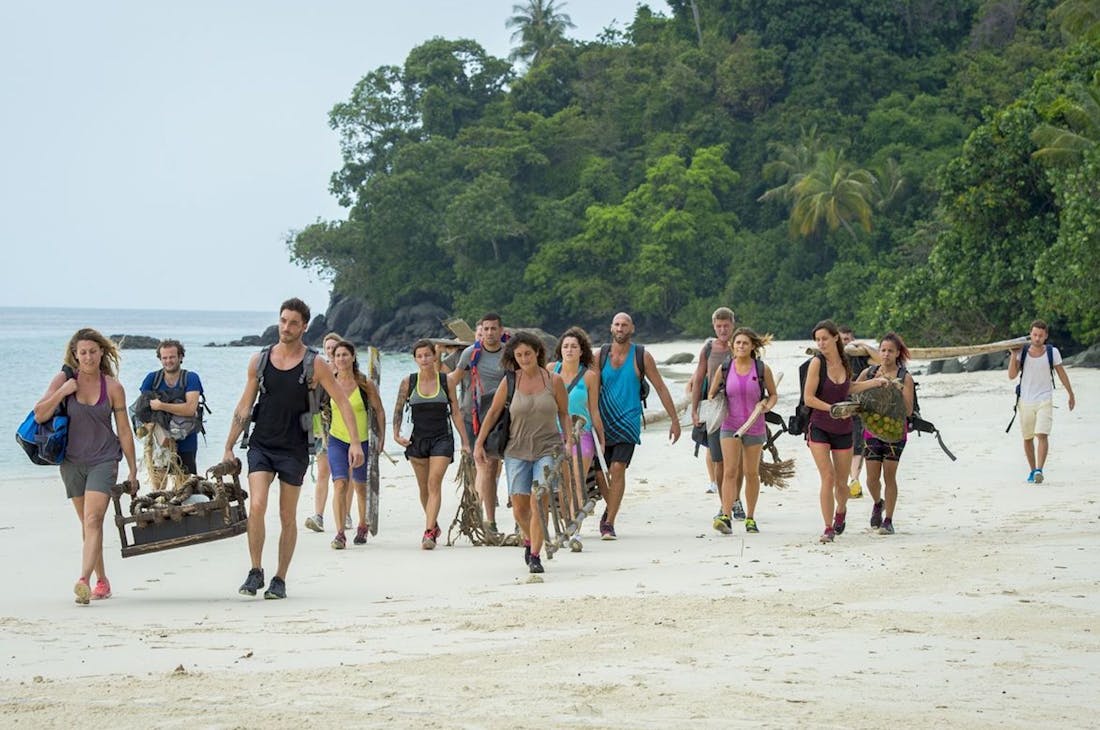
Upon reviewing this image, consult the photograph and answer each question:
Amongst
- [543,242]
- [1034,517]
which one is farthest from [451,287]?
[1034,517]

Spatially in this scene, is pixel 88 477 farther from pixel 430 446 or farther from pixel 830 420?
pixel 830 420

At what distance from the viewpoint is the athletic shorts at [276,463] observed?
27.4 ft

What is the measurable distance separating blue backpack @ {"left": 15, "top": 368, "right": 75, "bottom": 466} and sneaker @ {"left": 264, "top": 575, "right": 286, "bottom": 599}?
1378mm

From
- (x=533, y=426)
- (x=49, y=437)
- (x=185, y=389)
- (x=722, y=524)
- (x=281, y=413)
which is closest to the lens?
(x=281, y=413)

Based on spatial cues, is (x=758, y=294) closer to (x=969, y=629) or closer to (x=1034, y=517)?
(x=1034, y=517)

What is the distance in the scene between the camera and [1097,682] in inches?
233

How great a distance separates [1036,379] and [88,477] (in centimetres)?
920

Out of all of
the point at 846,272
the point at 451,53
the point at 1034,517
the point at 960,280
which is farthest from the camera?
the point at 451,53

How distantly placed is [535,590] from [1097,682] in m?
3.56

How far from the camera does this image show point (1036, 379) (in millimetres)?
14273

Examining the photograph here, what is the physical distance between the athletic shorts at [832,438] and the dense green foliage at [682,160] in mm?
44431

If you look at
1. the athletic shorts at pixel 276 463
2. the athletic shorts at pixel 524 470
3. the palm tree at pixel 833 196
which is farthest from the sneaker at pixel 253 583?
the palm tree at pixel 833 196

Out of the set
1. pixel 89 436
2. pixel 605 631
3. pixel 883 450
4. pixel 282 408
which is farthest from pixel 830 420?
pixel 89 436

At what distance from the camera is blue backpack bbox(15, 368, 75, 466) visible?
334 inches
